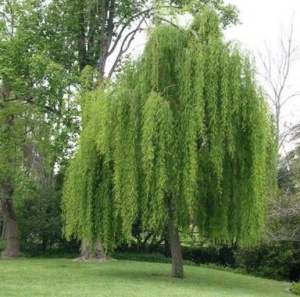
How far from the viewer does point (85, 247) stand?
22000 millimetres

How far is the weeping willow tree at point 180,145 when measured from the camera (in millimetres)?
13062

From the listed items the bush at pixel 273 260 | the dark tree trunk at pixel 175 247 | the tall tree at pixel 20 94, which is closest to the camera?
the dark tree trunk at pixel 175 247

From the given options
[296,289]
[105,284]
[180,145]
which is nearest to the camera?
[180,145]

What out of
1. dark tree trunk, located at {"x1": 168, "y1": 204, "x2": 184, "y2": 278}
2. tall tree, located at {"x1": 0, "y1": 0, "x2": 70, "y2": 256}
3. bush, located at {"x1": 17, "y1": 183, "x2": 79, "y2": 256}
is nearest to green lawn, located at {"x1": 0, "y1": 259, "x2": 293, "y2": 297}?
dark tree trunk, located at {"x1": 168, "y1": 204, "x2": 184, "y2": 278}

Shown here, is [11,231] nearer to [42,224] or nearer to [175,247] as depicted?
[42,224]

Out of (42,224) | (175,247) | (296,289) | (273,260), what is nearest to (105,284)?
(175,247)

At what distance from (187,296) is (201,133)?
3.63 metres

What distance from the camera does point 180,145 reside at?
13.2 m

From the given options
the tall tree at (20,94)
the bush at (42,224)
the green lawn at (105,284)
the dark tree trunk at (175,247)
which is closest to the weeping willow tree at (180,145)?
the dark tree trunk at (175,247)

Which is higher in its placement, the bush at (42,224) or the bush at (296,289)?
the bush at (42,224)

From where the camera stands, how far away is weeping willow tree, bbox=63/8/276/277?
42.9ft

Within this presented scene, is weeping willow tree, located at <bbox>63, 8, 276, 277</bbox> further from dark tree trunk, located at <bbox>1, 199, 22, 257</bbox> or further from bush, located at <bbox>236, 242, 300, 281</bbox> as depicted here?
dark tree trunk, located at <bbox>1, 199, 22, 257</bbox>

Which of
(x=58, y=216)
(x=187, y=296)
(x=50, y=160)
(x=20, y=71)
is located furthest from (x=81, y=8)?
(x=187, y=296)

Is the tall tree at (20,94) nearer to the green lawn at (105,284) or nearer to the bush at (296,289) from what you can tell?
the green lawn at (105,284)
